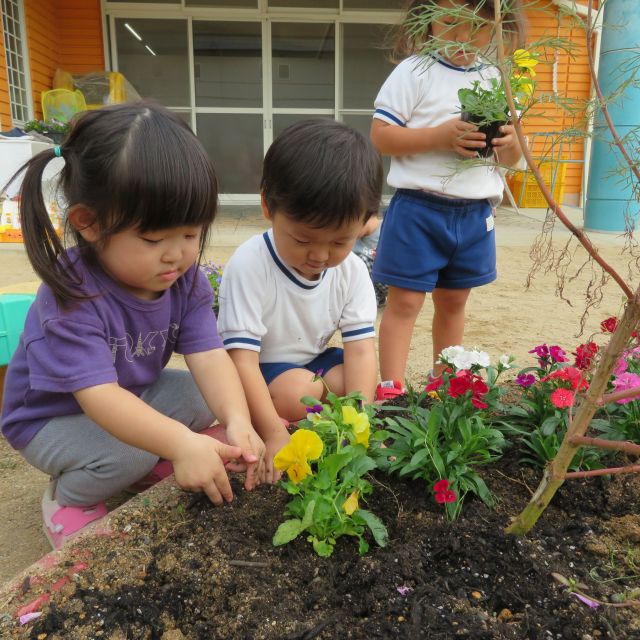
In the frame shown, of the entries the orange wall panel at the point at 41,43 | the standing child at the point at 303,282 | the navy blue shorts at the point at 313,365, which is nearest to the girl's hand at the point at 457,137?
the standing child at the point at 303,282

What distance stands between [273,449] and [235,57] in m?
9.18

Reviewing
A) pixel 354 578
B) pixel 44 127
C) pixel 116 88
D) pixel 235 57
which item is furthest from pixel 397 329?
pixel 235 57

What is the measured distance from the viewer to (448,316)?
2.57 m

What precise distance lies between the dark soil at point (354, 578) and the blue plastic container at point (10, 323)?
46.5 inches

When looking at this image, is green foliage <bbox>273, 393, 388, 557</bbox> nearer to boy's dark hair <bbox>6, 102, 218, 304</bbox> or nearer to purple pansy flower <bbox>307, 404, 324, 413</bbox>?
purple pansy flower <bbox>307, 404, 324, 413</bbox>

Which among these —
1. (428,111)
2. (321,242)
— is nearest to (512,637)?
(321,242)

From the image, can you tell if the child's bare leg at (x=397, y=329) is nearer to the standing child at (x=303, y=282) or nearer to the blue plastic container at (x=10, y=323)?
the standing child at (x=303, y=282)

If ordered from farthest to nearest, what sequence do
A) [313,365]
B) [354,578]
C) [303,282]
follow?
1. [313,365]
2. [303,282]
3. [354,578]

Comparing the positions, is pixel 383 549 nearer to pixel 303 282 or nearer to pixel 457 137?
pixel 303 282

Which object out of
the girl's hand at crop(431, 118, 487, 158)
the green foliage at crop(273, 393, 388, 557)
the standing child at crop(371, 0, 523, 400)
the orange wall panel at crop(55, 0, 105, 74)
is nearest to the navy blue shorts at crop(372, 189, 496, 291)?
the standing child at crop(371, 0, 523, 400)

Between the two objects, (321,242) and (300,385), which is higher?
(321,242)

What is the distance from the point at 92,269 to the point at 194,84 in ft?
29.1

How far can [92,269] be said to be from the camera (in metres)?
1.48

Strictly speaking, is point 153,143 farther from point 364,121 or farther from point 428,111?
point 364,121
